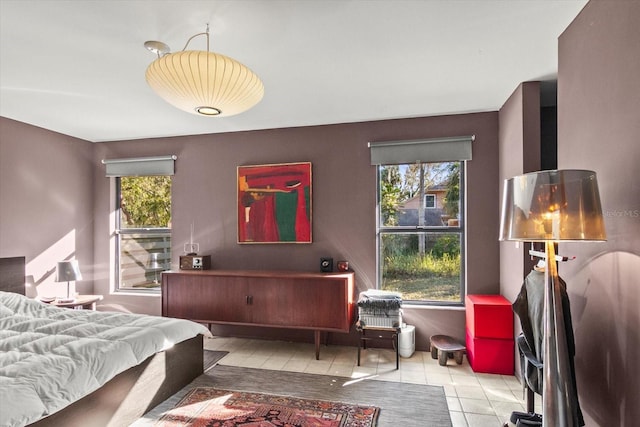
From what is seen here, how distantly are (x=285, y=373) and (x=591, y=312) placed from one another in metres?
2.36

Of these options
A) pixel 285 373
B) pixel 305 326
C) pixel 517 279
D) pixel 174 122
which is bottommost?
pixel 285 373

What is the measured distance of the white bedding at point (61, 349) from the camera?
169 cm

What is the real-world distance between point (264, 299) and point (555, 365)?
8.59 ft

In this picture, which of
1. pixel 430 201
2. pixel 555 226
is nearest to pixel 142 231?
pixel 430 201

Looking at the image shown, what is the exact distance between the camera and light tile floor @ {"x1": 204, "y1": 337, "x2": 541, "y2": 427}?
249 centimetres

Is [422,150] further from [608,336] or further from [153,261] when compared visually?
[153,261]

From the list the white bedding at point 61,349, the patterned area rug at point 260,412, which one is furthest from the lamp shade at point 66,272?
the patterned area rug at point 260,412

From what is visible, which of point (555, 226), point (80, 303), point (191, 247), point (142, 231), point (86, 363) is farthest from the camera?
point (142, 231)

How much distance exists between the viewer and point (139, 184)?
4.64 meters

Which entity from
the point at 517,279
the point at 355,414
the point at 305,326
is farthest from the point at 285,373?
the point at 517,279

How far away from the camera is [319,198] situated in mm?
3988

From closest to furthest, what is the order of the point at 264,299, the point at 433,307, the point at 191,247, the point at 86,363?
the point at 86,363
the point at 264,299
the point at 433,307
the point at 191,247

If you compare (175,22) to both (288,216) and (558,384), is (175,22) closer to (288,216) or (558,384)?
(288,216)

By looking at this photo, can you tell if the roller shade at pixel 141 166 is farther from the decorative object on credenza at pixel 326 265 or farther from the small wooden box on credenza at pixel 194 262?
the decorative object on credenza at pixel 326 265
